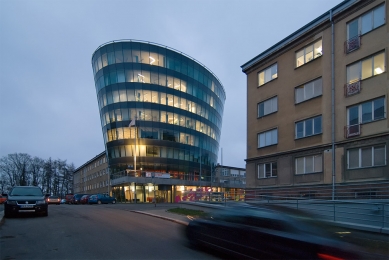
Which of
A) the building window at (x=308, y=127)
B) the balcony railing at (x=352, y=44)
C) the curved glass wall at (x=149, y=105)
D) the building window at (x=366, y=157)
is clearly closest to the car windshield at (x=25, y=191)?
the building window at (x=308, y=127)

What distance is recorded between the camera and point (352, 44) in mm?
18953

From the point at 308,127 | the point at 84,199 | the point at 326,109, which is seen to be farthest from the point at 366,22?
the point at 84,199

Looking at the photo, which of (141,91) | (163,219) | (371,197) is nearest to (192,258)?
(163,219)

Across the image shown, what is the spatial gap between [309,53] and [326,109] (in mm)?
4277

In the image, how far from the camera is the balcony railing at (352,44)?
18.7 metres

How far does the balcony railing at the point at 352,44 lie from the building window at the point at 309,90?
7.87 feet

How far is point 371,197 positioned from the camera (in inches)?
670

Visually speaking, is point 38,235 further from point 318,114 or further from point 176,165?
point 176,165

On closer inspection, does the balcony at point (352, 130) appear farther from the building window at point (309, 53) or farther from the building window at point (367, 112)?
the building window at point (309, 53)

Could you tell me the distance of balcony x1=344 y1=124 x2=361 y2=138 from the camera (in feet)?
59.6

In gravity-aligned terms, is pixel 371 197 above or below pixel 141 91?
below

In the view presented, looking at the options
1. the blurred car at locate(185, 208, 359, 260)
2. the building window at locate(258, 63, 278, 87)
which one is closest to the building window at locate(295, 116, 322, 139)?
the building window at locate(258, 63, 278, 87)

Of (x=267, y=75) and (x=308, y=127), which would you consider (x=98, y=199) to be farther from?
(x=308, y=127)

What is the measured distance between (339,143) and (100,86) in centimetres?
4765
